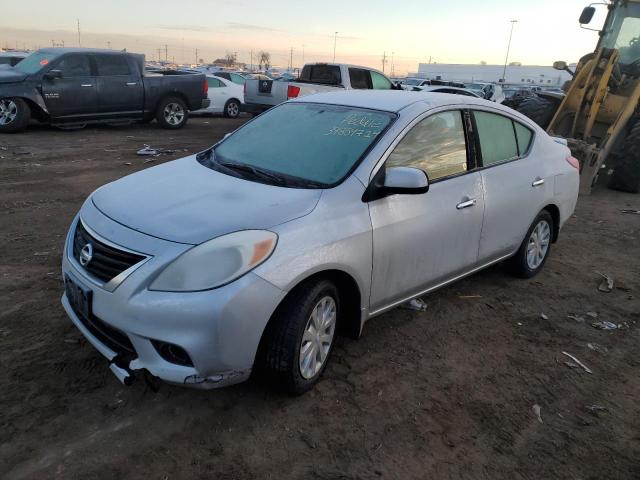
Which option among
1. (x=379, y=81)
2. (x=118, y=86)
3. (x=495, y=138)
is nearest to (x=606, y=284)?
(x=495, y=138)

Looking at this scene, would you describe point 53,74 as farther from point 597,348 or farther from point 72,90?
point 597,348

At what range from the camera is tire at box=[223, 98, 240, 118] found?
17922 mm

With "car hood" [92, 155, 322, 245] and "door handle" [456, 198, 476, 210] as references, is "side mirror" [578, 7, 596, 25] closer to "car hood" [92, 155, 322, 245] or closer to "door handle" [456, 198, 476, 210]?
"door handle" [456, 198, 476, 210]

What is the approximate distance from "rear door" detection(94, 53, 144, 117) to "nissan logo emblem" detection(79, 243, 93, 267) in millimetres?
10891

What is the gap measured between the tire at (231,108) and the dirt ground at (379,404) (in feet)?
45.7

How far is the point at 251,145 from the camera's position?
3.89m

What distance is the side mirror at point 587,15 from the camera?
30.1 feet

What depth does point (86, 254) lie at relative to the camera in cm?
288

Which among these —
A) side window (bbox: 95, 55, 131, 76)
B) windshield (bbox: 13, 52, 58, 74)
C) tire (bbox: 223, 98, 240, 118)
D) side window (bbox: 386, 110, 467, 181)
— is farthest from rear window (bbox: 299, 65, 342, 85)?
side window (bbox: 386, 110, 467, 181)

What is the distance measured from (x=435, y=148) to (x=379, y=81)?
10693 mm

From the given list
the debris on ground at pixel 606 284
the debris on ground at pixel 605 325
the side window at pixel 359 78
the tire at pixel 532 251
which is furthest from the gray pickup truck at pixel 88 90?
the debris on ground at pixel 605 325

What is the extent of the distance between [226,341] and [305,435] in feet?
2.26

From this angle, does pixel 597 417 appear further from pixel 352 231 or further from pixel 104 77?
pixel 104 77

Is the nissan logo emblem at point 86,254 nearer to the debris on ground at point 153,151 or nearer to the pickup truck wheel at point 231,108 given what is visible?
the debris on ground at point 153,151
